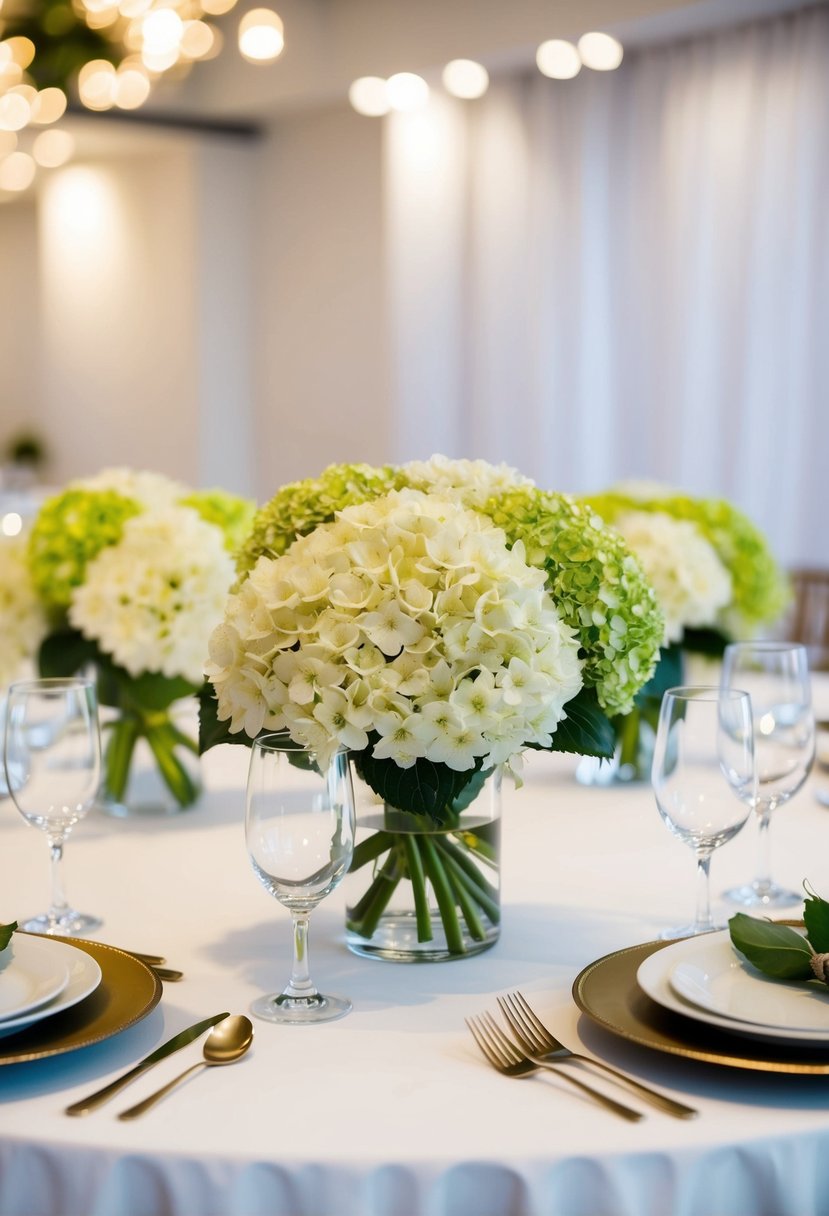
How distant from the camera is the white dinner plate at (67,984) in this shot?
1.05 meters

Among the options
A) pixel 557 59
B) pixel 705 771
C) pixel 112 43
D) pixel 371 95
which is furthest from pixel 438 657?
pixel 371 95

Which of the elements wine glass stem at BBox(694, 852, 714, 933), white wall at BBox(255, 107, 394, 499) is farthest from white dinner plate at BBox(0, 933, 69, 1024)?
white wall at BBox(255, 107, 394, 499)

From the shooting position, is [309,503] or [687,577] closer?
[309,503]

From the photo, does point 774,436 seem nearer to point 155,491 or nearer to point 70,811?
point 155,491

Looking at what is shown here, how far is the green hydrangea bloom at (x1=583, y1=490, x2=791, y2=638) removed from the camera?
2.17 meters

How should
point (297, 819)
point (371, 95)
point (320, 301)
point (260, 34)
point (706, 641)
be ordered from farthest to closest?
point (320, 301) → point (371, 95) → point (260, 34) → point (706, 641) → point (297, 819)

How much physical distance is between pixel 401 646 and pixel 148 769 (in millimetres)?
826

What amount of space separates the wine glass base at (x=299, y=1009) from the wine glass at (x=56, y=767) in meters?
0.29

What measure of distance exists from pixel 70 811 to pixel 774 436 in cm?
439

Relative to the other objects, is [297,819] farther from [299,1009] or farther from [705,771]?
[705,771]

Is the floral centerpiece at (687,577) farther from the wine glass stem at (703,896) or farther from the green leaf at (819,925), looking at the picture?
the green leaf at (819,925)

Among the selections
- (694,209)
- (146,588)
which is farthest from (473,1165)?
(694,209)

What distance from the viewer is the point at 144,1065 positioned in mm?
1050


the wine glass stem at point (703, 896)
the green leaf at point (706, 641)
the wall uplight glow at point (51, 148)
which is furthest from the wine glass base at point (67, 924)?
the wall uplight glow at point (51, 148)
